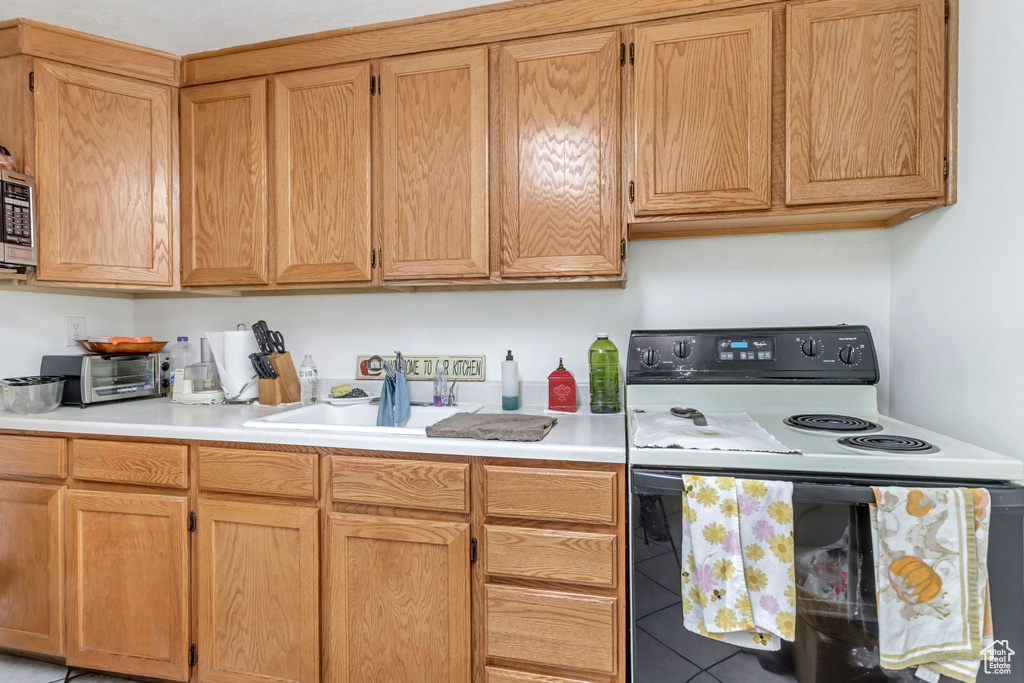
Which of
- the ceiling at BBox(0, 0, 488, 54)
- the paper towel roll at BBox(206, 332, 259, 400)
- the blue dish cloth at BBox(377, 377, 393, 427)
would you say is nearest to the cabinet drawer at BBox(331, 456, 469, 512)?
the blue dish cloth at BBox(377, 377, 393, 427)

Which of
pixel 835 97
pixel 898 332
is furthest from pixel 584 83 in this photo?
pixel 898 332

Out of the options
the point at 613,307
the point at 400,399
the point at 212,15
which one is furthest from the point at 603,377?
the point at 212,15

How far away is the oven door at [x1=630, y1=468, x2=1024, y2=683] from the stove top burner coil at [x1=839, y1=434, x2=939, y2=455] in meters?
0.09

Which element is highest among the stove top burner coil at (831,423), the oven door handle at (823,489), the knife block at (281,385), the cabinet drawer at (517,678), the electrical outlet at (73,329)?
the electrical outlet at (73,329)

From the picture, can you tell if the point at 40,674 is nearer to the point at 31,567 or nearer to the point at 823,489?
the point at 31,567

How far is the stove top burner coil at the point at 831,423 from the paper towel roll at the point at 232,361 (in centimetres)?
201

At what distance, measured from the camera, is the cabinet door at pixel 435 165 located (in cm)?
165

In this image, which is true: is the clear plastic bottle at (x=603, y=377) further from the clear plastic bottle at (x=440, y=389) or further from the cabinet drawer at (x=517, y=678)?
the cabinet drawer at (x=517, y=678)

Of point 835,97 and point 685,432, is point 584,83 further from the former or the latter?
point 685,432

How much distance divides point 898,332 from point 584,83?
1335 millimetres

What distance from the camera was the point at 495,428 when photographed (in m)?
1.37

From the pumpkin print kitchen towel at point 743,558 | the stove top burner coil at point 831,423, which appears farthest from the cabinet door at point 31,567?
the stove top burner coil at point 831,423

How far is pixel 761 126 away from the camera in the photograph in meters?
1.46

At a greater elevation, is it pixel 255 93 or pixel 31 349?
pixel 255 93
